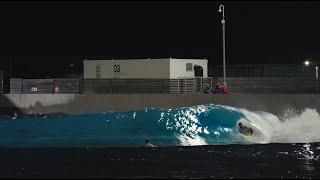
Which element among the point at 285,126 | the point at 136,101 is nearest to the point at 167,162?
the point at 285,126

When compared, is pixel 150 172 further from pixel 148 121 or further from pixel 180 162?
pixel 148 121

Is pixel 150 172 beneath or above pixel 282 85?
beneath

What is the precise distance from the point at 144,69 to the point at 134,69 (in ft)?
2.37

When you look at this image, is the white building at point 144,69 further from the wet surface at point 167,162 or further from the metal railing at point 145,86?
the wet surface at point 167,162

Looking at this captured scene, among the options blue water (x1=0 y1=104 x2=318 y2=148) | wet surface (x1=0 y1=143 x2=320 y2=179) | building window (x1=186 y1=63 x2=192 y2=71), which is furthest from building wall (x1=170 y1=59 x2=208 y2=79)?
wet surface (x1=0 y1=143 x2=320 y2=179)

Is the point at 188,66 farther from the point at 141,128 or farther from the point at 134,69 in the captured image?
the point at 141,128

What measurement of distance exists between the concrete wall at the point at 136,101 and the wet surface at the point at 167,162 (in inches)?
212

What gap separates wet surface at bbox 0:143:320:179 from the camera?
2402 centimetres

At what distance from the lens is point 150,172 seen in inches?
959

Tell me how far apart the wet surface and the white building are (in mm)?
12375

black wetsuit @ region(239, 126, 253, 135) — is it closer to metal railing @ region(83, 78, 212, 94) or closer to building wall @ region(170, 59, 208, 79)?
metal railing @ region(83, 78, 212, 94)

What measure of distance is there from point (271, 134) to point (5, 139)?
49.5 feet

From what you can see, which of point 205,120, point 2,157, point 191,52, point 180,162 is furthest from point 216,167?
point 191,52

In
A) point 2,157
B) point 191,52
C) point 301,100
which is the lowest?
point 2,157
